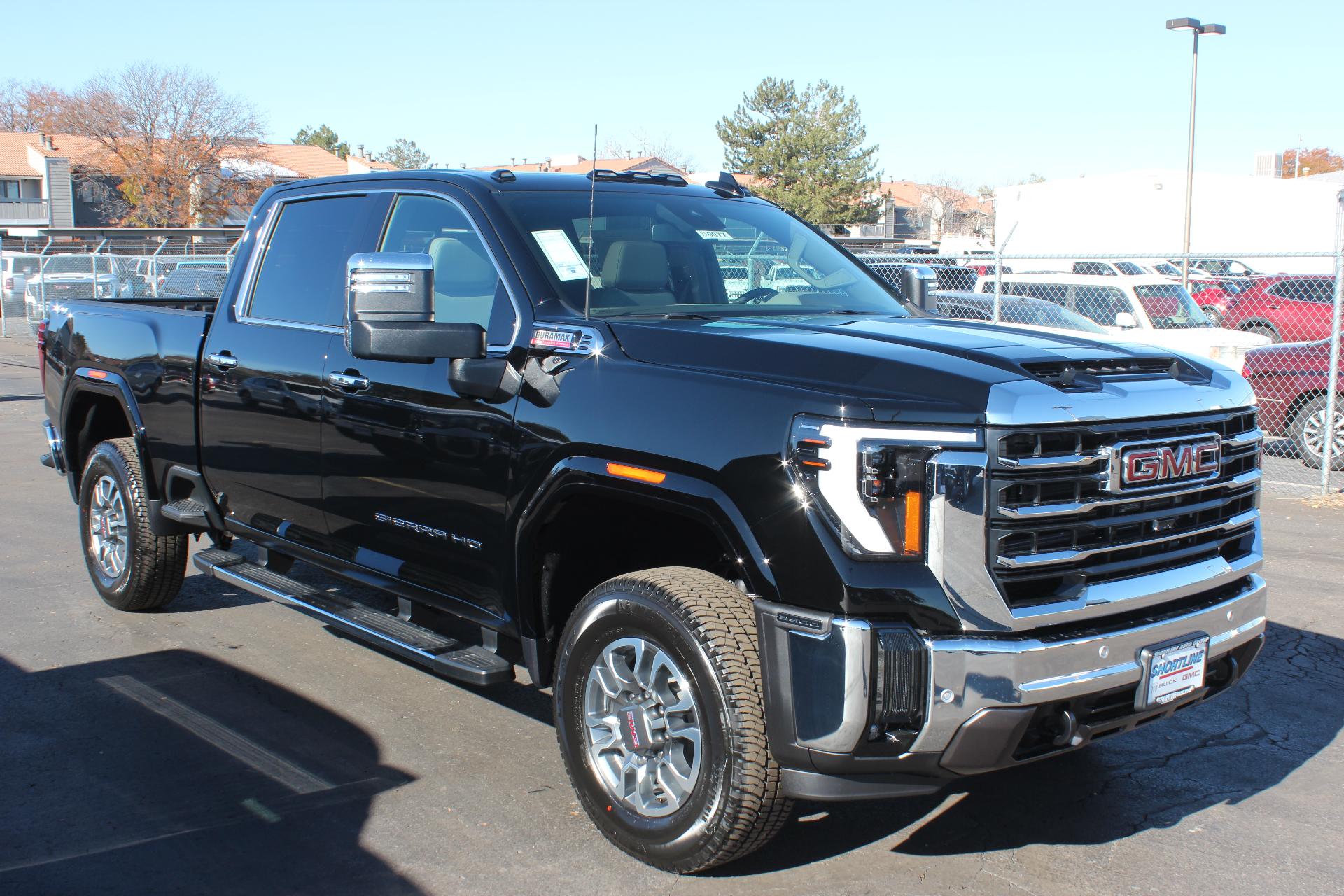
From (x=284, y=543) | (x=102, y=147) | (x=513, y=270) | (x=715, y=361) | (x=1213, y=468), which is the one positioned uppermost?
(x=102, y=147)

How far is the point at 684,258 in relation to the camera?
4668 mm

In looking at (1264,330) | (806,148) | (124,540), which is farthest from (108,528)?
(806,148)

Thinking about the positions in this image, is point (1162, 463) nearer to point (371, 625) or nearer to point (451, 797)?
point (451, 797)

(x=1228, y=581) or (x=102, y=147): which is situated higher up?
(x=102, y=147)

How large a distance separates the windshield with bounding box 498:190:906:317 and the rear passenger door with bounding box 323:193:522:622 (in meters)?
0.24

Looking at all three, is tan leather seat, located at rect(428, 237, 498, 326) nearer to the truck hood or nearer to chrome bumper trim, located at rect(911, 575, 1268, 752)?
the truck hood

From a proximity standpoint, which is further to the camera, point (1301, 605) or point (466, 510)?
point (1301, 605)

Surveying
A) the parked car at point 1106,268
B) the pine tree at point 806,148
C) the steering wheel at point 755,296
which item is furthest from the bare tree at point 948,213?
the steering wheel at point 755,296

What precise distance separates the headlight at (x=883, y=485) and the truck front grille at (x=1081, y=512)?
0.53ft

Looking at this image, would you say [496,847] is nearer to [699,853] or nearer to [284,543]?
[699,853]

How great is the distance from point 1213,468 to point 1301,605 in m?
3.69

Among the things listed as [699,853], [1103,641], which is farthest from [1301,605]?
[699,853]

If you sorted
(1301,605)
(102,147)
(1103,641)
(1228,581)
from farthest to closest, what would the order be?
(102,147) → (1301,605) → (1228,581) → (1103,641)

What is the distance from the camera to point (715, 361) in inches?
142
